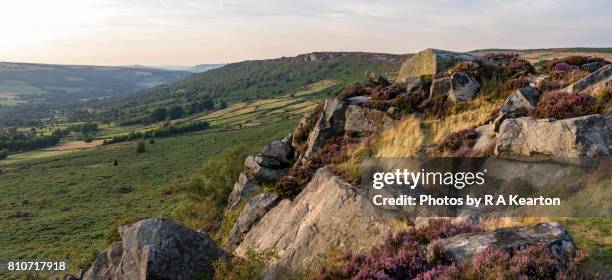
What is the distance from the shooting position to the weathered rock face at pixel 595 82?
16.9 meters

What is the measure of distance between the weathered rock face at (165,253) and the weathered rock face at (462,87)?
602 inches

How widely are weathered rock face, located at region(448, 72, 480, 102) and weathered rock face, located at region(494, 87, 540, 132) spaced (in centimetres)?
358

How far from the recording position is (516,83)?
73.8ft

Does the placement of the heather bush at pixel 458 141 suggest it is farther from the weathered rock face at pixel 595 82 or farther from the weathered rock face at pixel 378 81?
the weathered rock face at pixel 378 81

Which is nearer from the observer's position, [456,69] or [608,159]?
[608,159]

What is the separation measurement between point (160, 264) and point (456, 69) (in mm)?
20732

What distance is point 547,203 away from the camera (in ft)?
40.6

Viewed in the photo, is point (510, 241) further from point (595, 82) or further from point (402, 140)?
point (595, 82)

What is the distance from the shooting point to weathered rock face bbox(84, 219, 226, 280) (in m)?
14.5

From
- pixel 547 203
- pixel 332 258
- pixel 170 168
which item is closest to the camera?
pixel 332 258

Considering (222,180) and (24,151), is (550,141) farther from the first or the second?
(24,151)

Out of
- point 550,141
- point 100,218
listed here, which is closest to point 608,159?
point 550,141

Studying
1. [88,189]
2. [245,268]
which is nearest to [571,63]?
[245,268]

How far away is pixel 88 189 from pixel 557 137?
408 feet
